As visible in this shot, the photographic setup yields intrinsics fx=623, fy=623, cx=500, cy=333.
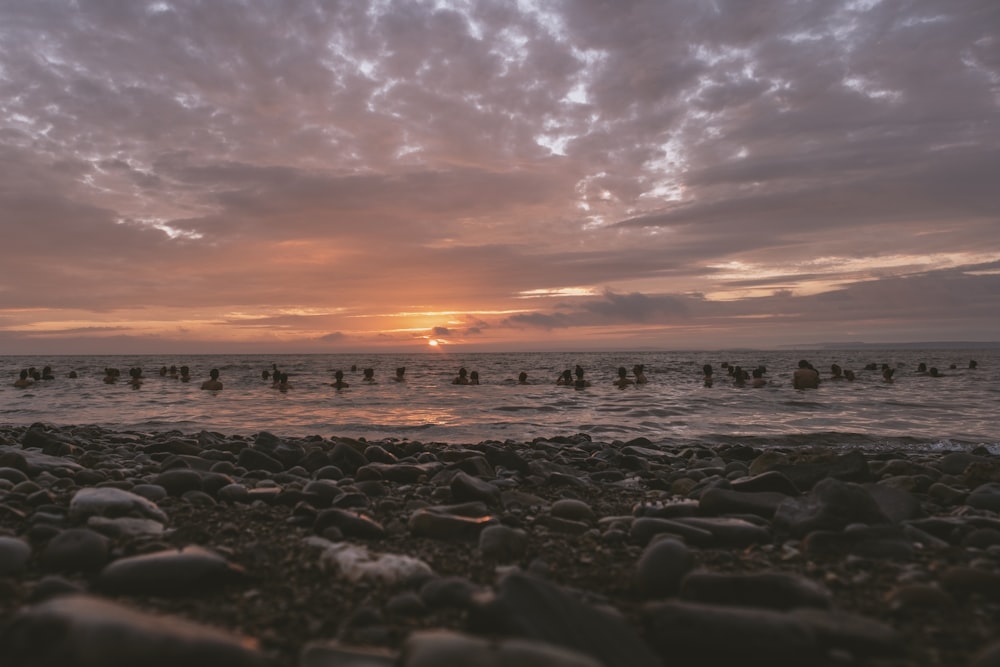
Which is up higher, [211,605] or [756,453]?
[211,605]

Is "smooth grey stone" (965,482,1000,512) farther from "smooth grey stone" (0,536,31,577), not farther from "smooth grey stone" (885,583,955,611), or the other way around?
"smooth grey stone" (0,536,31,577)

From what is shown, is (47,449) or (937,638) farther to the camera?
(47,449)

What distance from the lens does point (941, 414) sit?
12.9 metres

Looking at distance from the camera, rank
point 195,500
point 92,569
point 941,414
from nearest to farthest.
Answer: point 92,569 → point 195,500 → point 941,414

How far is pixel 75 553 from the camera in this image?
2695 millimetres

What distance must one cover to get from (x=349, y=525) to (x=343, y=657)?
6.01ft

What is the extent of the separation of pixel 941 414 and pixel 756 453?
24.0ft

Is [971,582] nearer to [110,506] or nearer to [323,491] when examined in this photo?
[323,491]

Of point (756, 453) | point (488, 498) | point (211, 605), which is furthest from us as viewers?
point (756, 453)

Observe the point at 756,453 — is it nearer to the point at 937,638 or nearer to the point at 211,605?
the point at 937,638

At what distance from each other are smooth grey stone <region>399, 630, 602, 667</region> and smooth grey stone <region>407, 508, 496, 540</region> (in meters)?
1.92

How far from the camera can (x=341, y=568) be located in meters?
2.79

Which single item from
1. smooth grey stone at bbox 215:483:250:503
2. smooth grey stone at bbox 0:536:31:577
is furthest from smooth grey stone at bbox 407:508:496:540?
smooth grey stone at bbox 0:536:31:577

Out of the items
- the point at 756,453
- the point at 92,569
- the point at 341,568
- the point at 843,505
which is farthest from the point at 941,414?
the point at 92,569
